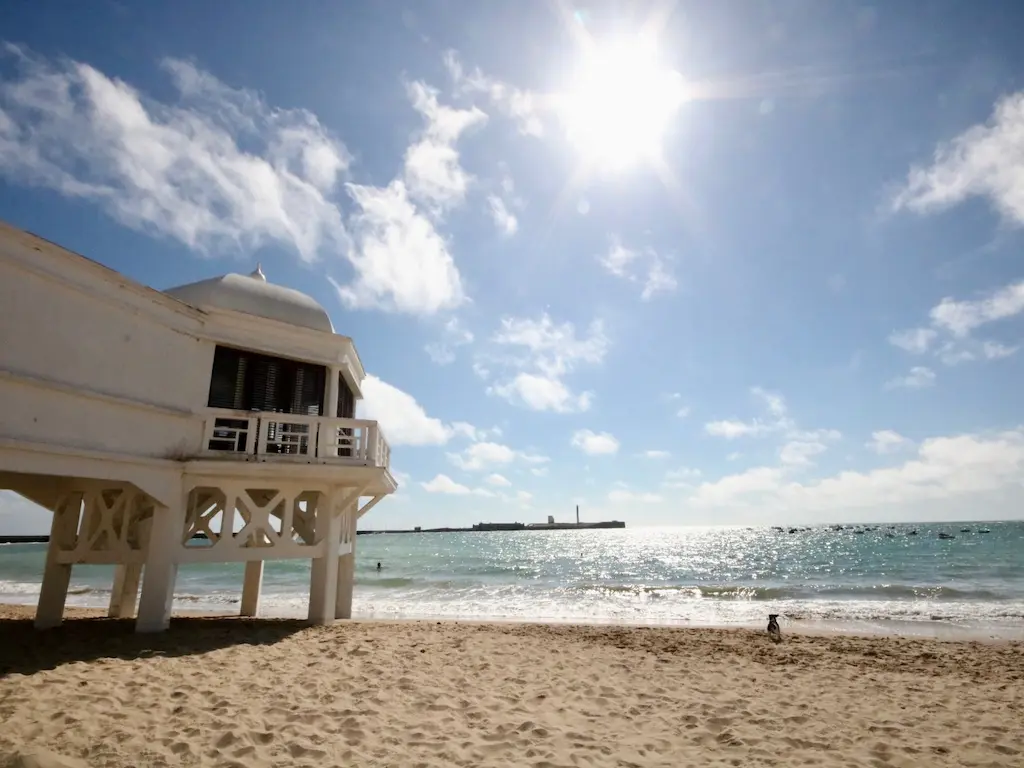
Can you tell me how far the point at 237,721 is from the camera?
6.00 meters

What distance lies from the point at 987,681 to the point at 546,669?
7.66 metres

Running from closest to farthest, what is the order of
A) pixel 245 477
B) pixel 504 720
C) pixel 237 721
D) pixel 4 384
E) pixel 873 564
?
pixel 237 721 < pixel 504 720 < pixel 4 384 < pixel 245 477 < pixel 873 564

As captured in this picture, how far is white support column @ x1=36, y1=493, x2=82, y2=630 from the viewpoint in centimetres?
1147

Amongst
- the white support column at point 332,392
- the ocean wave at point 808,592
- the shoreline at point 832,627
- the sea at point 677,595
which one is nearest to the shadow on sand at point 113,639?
the shoreline at point 832,627

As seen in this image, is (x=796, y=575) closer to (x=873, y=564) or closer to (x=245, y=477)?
(x=873, y=564)

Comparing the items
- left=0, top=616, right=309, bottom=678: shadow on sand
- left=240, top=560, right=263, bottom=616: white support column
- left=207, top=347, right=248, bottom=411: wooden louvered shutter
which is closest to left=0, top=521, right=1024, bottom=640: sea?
left=240, top=560, right=263, bottom=616: white support column

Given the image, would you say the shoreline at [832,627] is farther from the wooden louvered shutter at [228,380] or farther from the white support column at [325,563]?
the wooden louvered shutter at [228,380]

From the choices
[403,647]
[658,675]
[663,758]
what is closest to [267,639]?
[403,647]

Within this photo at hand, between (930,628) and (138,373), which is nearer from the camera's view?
(138,373)

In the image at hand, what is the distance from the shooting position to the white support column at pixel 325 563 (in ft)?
38.3

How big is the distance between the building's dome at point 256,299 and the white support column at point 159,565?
12.1ft

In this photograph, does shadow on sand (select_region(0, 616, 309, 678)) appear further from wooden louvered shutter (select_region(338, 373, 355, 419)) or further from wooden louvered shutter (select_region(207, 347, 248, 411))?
wooden louvered shutter (select_region(338, 373, 355, 419))

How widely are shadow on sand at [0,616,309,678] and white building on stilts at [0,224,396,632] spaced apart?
59 cm

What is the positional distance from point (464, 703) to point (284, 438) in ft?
21.2
